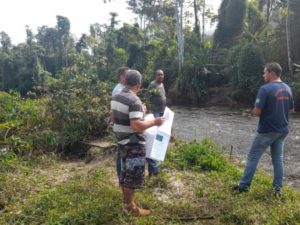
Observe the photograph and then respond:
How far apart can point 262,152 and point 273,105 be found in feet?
2.27

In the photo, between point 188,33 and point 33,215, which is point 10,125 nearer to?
point 33,215

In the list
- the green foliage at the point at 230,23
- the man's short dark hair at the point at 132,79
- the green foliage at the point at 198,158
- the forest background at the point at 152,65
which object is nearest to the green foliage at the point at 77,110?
the forest background at the point at 152,65

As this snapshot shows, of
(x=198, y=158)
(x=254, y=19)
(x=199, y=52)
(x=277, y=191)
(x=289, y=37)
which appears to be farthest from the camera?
(x=254, y=19)

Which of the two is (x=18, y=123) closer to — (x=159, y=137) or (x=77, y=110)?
(x=77, y=110)

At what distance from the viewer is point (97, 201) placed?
4.80 meters

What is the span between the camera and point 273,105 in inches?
193

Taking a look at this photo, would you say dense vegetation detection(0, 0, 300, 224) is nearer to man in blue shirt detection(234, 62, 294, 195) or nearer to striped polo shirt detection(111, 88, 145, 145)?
man in blue shirt detection(234, 62, 294, 195)

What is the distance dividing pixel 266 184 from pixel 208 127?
7.56 metres

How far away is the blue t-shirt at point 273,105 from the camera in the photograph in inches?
193


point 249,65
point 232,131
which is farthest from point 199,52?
point 232,131

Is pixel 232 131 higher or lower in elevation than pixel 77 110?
lower

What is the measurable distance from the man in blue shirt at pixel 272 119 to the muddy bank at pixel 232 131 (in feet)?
5.24

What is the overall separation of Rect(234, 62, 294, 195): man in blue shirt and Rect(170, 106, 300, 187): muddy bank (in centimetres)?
160

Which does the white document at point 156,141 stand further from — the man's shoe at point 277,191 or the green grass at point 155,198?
the man's shoe at point 277,191
